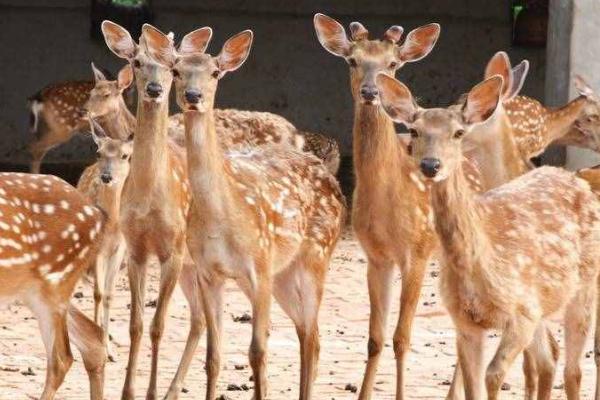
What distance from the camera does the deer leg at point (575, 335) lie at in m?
7.93

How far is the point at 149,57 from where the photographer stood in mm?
9016

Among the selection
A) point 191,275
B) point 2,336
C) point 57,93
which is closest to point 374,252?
point 191,275

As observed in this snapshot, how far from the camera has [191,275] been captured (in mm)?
9141

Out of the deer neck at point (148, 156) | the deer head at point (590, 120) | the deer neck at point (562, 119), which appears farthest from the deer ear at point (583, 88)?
the deer neck at point (148, 156)

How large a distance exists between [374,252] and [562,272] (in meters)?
1.27

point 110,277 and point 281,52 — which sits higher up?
point 110,277

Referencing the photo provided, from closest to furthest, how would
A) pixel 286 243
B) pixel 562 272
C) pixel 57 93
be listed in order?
1. pixel 562 272
2. pixel 286 243
3. pixel 57 93

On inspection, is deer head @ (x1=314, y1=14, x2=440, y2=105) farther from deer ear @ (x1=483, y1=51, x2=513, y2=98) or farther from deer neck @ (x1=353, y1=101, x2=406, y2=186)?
deer ear @ (x1=483, y1=51, x2=513, y2=98)

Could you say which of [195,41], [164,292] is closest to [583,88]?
[195,41]

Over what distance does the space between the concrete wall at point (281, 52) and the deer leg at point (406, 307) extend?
10.9 metres

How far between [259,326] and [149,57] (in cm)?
171

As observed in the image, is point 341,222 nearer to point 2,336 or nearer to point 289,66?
point 2,336

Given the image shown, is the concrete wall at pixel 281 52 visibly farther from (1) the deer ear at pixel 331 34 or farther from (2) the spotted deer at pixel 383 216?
(2) the spotted deer at pixel 383 216

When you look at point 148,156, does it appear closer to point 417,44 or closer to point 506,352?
point 417,44
